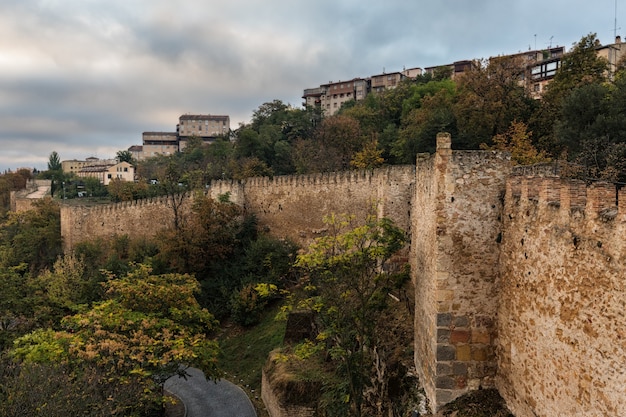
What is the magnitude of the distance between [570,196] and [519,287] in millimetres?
2073

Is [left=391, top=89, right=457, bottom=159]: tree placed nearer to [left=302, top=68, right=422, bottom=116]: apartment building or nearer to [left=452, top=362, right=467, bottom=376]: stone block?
[left=452, top=362, right=467, bottom=376]: stone block

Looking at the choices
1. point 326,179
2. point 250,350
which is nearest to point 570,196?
point 250,350

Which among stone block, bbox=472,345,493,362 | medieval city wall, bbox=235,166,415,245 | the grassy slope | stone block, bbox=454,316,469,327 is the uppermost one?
medieval city wall, bbox=235,166,415,245

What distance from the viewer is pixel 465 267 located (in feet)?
30.2

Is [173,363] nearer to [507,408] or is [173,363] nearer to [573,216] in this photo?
[507,408]

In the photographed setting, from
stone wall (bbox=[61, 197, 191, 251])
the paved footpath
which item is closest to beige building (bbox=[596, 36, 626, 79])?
stone wall (bbox=[61, 197, 191, 251])

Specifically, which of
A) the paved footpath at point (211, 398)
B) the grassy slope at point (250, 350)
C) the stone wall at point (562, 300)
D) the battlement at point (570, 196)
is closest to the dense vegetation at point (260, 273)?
the grassy slope at point (250, 350)

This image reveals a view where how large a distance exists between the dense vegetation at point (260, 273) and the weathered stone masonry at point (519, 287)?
7.97 feet

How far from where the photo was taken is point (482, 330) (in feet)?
30.4

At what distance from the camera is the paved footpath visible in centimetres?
1886

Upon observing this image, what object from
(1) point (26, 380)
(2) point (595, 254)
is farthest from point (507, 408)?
(1) point (26, 380)

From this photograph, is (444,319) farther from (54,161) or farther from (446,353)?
(54,161)

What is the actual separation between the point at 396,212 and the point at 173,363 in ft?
37.3

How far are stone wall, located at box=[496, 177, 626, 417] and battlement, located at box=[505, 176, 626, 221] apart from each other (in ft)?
0.05
